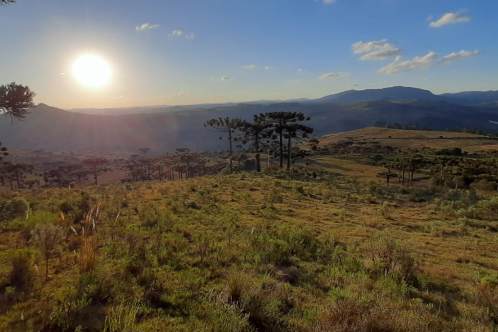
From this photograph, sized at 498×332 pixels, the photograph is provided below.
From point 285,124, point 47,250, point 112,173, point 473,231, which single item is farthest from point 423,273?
point 112,173

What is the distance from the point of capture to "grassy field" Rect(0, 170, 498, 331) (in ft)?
12.8

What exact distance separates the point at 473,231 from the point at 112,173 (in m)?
96.9

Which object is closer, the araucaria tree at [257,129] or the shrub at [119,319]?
the shrub at [119,319]

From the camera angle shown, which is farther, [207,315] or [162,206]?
[162,206]

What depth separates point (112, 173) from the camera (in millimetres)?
90688

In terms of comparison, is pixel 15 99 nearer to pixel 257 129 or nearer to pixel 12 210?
pixel 12 210

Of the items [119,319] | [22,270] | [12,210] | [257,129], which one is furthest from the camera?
[257,129]

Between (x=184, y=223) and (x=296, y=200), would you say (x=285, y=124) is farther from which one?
(x=184, y=223)

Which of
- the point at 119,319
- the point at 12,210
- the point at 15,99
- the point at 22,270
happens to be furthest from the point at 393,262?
the point at 15,99

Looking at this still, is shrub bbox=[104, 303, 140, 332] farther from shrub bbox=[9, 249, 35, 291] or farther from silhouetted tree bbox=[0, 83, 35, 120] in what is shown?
silhouetted tree bbox=[0, 83, 35, 120]

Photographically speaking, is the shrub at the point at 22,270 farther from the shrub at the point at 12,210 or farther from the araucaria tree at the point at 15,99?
the araucaria tree at the point at 15,99

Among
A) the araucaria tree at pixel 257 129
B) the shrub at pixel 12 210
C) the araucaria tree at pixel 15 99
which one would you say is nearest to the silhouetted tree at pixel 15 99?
the araucaria tree at pixel 15 99

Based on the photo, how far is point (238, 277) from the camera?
15.7ft

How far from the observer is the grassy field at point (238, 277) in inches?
153
